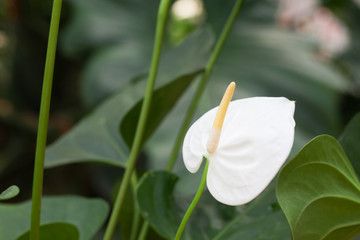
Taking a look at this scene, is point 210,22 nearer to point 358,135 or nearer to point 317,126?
point 317,126

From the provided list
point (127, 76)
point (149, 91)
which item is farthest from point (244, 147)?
point (127, 76)

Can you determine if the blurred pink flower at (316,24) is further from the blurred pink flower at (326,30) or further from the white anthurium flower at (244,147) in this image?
the white anthurium flower at (244,147)

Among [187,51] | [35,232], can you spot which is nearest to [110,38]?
[187,51]

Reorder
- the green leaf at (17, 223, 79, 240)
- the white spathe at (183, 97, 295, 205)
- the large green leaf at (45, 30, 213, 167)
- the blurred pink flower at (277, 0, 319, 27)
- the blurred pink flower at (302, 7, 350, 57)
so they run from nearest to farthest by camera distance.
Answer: the white spathe at (183, 97, 295, 205)
the green leaf at (17, 223, 79, 240)
the large green leaf at (45, 30, 213, 167)
the blurred pink flower at (277, 0, 319, 27)
the blurred pink flower at (302, 7, 350, 57)

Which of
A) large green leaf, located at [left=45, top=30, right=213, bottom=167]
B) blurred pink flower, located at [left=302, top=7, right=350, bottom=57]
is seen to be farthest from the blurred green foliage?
blurred pink flower, located at [left=302, top=7, right=350, bottom=57]

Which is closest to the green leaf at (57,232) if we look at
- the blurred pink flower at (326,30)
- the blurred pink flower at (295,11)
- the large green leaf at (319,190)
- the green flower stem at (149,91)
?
the green flower stem at (149,91)

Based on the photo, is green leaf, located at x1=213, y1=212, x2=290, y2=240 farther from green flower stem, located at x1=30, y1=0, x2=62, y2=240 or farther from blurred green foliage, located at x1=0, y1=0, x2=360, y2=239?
green flower stem, located at x1=30, y1=0, x2=62, y2=240

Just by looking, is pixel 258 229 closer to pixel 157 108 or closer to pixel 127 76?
pixel 157 108
